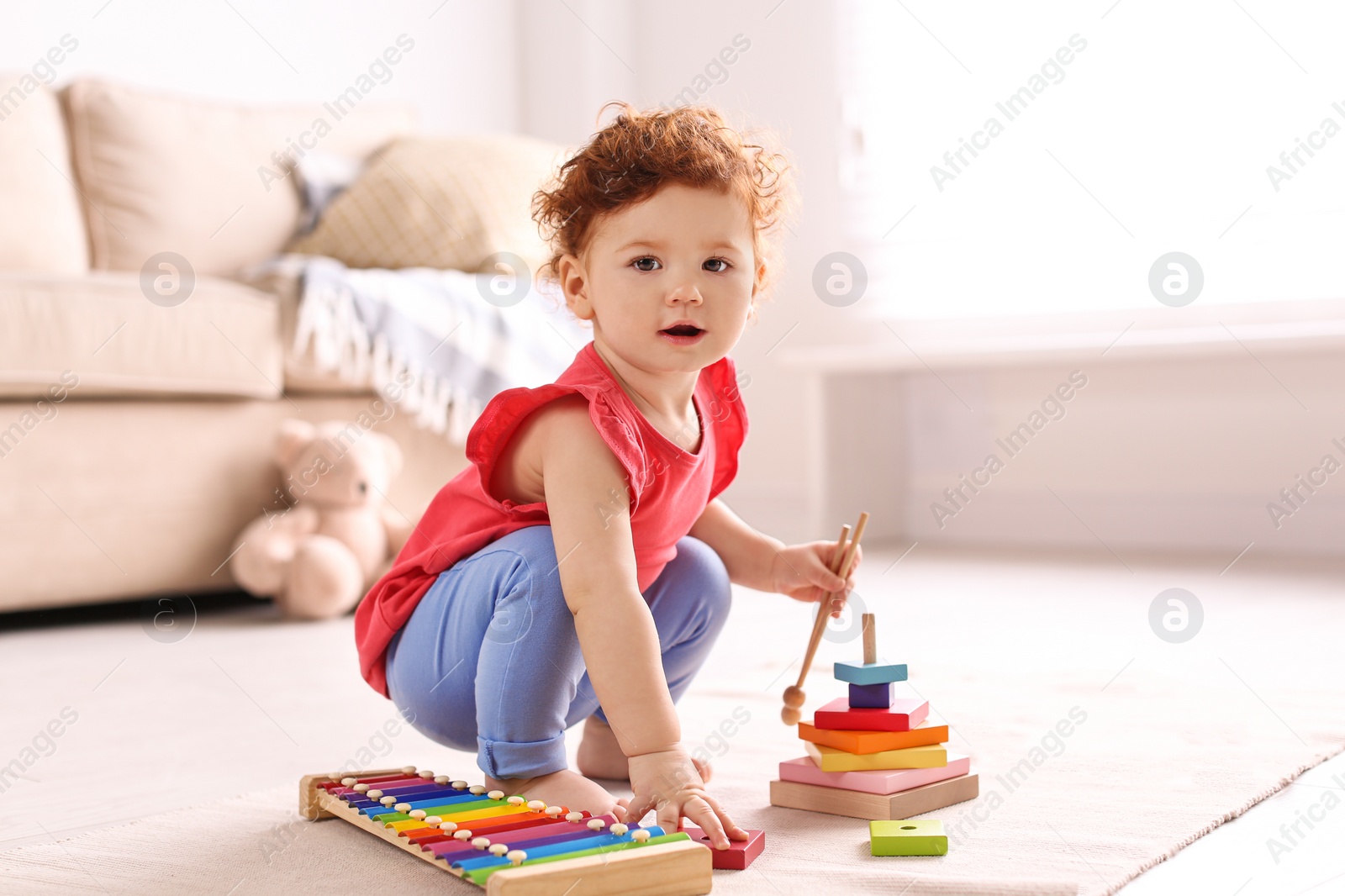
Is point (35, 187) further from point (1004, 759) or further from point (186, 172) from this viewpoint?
point (1004, 759)

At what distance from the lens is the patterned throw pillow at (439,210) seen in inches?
90.4

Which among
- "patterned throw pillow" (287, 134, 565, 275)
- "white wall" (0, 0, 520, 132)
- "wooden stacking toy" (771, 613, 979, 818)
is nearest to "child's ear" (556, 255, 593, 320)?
"wooden stacking toy" (771, 613, 979, 818)

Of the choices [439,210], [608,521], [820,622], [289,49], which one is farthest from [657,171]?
[289,49]

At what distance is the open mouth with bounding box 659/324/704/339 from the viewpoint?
0.87 metres

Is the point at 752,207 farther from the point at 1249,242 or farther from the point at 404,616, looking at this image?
the point at 1249,242

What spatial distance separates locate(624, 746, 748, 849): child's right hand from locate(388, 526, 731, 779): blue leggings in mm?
99

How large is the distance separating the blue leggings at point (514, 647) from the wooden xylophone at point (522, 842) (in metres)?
0.05

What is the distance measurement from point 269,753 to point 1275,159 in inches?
81.0

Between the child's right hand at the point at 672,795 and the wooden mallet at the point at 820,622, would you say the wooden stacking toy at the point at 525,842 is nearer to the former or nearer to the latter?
the child's right hand at the point at 672,795

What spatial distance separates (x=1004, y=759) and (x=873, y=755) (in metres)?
0.21

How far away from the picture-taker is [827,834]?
2.77ft

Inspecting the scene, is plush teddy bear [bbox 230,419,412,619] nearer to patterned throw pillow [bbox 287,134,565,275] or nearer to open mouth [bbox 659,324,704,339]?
patterned throw pillow [bbox 287,134,565,275]

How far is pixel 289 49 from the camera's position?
2975 mm

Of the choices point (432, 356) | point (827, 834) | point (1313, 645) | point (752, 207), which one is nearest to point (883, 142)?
point (432, 356)
